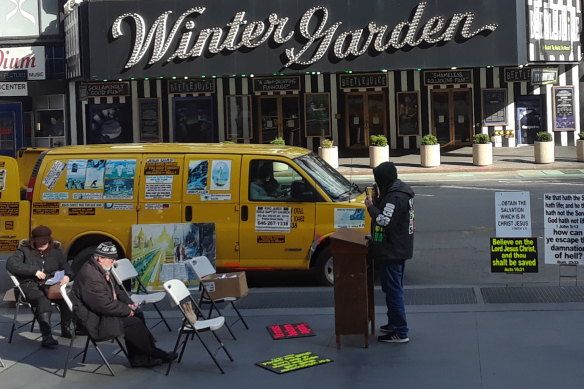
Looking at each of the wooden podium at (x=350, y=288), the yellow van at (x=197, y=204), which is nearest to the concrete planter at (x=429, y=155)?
the yellow van at (x=197, y=204)

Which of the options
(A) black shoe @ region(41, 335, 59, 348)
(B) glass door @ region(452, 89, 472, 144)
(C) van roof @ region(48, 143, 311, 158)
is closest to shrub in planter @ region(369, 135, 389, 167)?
(B) glass door @ region(452, 89, 472, 144)

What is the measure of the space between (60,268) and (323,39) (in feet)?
74.9

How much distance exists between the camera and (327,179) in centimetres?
1279

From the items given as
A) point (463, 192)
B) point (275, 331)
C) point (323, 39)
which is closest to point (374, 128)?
point (323, 39)

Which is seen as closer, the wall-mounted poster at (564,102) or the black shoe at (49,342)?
the black shoe at (49,342)

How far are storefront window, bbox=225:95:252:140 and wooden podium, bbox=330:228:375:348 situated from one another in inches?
1094

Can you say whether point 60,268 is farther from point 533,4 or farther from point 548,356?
point 533,4

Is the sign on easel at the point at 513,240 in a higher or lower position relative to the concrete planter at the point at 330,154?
lower

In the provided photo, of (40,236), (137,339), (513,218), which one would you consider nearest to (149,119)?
(513,218)

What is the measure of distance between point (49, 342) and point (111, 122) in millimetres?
28256

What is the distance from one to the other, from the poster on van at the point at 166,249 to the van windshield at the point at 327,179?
159cm

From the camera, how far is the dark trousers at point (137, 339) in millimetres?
8773

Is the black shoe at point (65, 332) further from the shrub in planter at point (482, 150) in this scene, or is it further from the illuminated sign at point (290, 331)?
the shrub in planter at point (482, 150)

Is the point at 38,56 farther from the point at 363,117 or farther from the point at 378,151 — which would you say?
the point at 378,151
